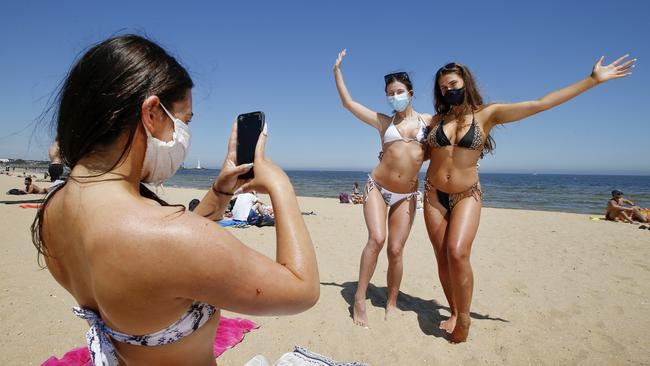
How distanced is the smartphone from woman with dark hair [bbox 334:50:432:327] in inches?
101

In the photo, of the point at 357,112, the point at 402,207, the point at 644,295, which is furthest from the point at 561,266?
the point at 357,112

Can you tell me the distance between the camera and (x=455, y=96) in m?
3.50

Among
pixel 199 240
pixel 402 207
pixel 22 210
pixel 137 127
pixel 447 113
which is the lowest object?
pixel 22 210

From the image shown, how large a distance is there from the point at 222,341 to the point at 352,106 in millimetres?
3000

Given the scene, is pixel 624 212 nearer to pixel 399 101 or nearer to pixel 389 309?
pixel 389 309

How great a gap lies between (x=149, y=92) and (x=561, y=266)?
6963 mm

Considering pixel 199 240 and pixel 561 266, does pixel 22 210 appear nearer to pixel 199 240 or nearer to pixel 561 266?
pixel 199 240

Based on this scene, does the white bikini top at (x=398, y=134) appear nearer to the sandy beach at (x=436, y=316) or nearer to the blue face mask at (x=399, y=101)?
the blue face mask at (x=399, y=101)

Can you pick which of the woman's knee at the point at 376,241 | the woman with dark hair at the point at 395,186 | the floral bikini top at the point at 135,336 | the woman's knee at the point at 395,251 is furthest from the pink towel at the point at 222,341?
the woman's knee at the point at 395,251

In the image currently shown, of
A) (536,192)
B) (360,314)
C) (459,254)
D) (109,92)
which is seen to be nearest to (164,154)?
(109,92)

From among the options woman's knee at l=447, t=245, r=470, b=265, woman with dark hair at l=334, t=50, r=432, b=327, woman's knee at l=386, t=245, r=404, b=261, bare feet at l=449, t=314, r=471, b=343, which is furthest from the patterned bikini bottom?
bare feet at l=449, t=314, r=471, b=343

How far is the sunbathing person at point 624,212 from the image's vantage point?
12258 mm

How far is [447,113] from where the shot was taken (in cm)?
368

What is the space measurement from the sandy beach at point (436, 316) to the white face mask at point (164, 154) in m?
2.30
